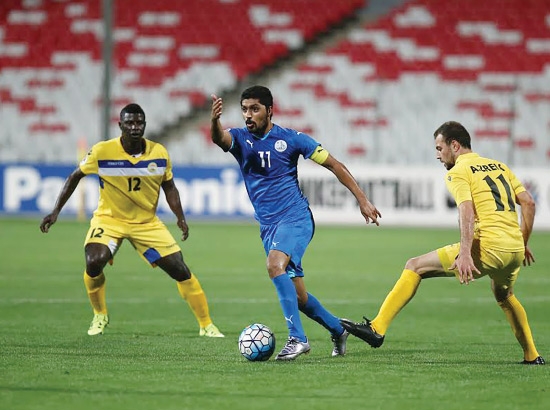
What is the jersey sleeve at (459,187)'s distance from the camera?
7.34 meters

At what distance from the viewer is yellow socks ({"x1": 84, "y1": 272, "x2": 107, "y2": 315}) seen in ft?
31.0

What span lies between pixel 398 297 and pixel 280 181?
125 cm

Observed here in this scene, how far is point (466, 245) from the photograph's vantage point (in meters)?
7.16

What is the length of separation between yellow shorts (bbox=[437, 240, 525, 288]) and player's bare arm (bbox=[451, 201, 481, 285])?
0.19 m

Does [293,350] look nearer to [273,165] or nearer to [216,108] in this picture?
[273,165]

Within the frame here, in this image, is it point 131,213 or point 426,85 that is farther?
point 426,85

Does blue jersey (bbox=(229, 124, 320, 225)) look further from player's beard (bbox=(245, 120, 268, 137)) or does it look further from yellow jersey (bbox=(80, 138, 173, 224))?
yellow jersey (bbox=(80, 138, 173, 224))

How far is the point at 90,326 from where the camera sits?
31.8 feet

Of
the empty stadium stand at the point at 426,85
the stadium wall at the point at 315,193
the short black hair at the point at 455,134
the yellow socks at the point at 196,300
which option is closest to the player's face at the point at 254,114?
the short black hair at the point at 455,134

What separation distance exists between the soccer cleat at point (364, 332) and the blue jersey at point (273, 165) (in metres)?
0.91

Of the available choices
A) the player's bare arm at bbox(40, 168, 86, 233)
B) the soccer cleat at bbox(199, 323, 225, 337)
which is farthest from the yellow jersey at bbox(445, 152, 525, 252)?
the player's bare arm at bbox(40, 168, 86, 233)

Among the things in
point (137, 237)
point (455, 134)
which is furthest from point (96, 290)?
point (455, 134)

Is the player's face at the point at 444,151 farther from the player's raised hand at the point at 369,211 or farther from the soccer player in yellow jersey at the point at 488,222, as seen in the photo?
the player's raised hand at the point at 369,211

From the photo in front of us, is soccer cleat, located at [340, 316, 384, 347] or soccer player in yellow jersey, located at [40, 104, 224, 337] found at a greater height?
soccer player in yellow jersey, located at [40, 104, 224, 337]
